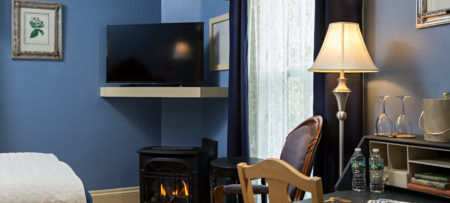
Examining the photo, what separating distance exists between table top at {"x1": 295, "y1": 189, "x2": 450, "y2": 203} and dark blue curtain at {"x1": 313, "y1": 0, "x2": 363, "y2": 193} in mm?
506

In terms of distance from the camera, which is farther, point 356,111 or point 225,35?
point 225,35

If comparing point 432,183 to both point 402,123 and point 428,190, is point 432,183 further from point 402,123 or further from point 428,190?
point 402,123

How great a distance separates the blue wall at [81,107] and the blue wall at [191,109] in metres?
0.10

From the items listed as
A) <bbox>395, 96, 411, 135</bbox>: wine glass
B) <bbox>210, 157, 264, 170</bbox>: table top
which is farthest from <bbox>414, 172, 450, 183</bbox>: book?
<bbox>210, 157, 264, 170</bbox>: table top

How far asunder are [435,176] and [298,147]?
995 millimetres

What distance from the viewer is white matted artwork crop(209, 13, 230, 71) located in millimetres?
4331

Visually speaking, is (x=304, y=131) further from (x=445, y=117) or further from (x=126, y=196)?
(x=126, y=196)

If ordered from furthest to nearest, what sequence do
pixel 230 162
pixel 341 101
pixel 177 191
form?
pixel 177 191 < pixel 230 162 < pixel 341 101

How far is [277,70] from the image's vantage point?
3.50m

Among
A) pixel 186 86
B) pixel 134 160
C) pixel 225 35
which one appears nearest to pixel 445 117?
pixel 225 35

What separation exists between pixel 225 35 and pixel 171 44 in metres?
0.53

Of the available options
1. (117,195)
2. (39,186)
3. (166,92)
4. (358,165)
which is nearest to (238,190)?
(358,165)

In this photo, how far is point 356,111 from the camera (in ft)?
8.75

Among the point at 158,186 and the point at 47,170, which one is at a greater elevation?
the point at 47,170
